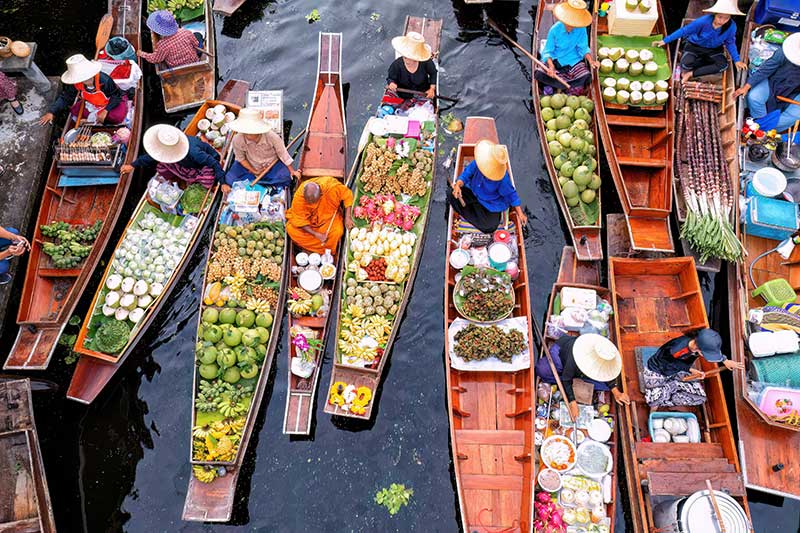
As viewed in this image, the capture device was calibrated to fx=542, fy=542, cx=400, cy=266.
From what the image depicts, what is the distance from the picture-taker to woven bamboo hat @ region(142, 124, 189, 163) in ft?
28.6

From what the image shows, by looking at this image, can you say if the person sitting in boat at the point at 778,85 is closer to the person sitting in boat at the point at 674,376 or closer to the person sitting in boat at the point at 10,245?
the person sitting in boat at the point at 674,376

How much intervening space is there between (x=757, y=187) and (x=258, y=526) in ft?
31.4

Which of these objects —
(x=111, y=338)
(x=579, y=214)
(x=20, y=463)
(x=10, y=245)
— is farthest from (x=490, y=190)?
(x=20, y=463)

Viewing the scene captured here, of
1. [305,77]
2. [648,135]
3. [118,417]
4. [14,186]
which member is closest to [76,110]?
[14,186]

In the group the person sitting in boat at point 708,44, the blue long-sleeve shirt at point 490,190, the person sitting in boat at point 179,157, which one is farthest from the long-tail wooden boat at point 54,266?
the person sitting in boat at point 708,44

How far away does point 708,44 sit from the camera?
394 inches

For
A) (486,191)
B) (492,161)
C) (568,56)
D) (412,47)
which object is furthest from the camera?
(568,56)

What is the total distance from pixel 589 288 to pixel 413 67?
16.8 ft

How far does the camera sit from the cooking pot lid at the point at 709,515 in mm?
6602

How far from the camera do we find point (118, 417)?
8.59m

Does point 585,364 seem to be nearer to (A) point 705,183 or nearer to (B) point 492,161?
(B) point 492,161

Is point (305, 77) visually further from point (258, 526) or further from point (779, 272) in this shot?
point (779, 272)

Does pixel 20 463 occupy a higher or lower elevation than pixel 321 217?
lower

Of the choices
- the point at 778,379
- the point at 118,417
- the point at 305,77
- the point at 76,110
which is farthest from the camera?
the point at 305,77
